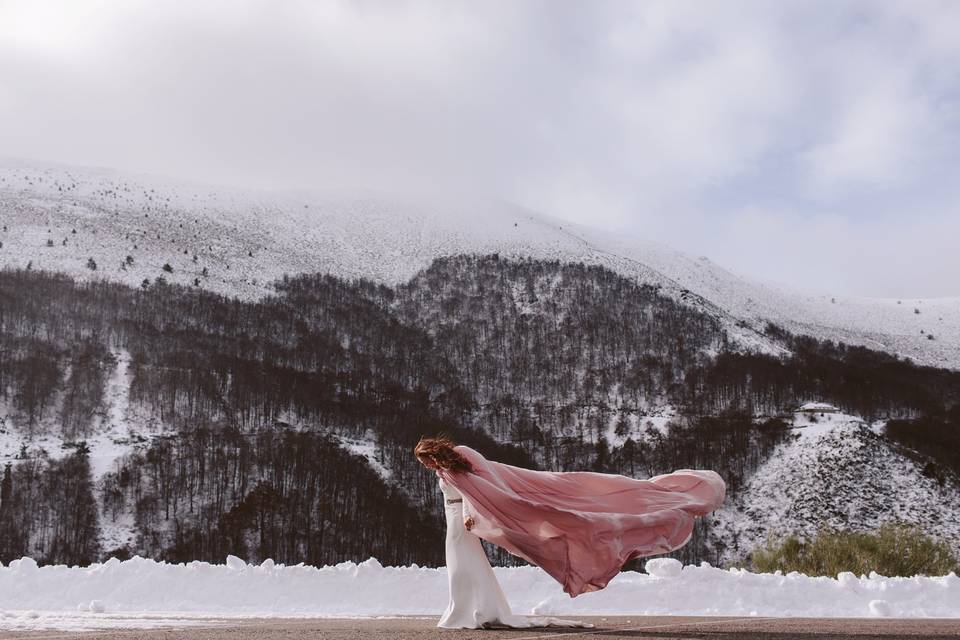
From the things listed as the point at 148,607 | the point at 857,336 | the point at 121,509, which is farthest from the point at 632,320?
the point at 148,607

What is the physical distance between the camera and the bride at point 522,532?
1109 centimetres

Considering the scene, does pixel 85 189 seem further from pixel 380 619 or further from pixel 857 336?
pixel 380 619

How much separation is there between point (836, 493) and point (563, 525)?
9586 cm

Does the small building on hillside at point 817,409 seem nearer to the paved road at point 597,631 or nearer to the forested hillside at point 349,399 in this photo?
the forested hillside at point 349,399

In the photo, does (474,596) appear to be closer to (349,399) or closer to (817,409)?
(817,409)

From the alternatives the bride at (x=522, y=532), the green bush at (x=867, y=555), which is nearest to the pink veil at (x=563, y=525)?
the bride at (x=522, y=532)

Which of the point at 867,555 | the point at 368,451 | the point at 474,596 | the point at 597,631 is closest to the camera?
the point at 597,631

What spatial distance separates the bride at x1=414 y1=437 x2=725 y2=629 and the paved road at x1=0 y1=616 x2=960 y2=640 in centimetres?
52

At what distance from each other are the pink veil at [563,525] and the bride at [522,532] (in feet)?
0.04

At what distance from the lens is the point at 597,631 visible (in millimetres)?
10438

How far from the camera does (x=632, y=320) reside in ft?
515

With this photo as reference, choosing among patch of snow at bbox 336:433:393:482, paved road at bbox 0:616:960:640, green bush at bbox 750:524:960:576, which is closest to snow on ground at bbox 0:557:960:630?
paved road at bbox 0:616:960:640

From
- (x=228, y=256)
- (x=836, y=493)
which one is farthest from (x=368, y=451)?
(x=228, y=256)

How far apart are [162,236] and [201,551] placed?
98103mm
